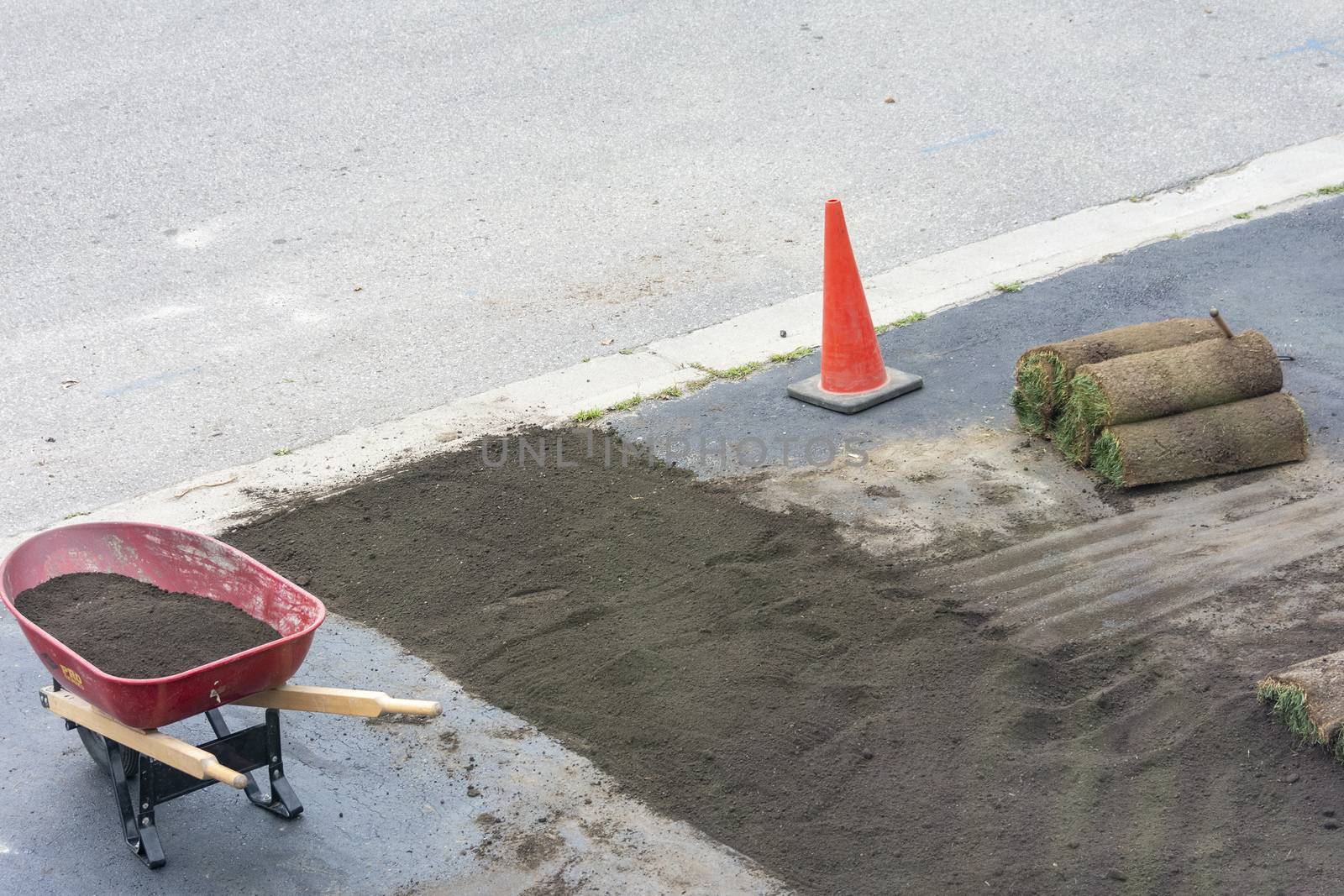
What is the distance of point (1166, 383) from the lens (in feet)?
19.6

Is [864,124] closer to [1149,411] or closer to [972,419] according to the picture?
[972,419]

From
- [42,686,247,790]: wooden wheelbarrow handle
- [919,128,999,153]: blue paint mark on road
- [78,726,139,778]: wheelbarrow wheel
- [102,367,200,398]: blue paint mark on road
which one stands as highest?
[919,128,999,153]: blue paint mark on road

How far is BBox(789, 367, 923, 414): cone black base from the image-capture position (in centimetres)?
682

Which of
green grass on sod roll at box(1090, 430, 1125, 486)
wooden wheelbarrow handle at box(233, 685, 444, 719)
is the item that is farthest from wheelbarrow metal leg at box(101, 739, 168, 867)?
green grass on sod roll at box(1090, 430, 1125, 486)

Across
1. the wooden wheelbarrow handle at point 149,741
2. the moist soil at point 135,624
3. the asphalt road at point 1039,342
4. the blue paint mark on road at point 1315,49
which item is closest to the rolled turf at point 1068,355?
the asphalt road at point 1039,342

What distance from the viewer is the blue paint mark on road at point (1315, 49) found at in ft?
37.2

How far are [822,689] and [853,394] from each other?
255cm

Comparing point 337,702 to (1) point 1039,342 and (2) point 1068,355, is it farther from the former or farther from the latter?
(1) point 1039,342

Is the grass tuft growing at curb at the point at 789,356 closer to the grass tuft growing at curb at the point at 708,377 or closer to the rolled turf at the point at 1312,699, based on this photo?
the grass tuft growing at curb at the point at 708,377

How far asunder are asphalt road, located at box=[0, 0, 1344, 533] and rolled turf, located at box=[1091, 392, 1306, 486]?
109 inches

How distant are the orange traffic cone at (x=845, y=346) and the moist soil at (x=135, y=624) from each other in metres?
3.52

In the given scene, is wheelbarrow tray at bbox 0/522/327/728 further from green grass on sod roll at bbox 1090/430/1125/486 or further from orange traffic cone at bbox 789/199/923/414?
green grass on sod roll at bbox 1090/430/1125/486

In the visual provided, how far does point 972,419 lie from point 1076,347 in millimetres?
681

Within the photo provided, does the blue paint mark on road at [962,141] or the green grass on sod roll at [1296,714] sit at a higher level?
the blue paint mark on road at [962,141]
